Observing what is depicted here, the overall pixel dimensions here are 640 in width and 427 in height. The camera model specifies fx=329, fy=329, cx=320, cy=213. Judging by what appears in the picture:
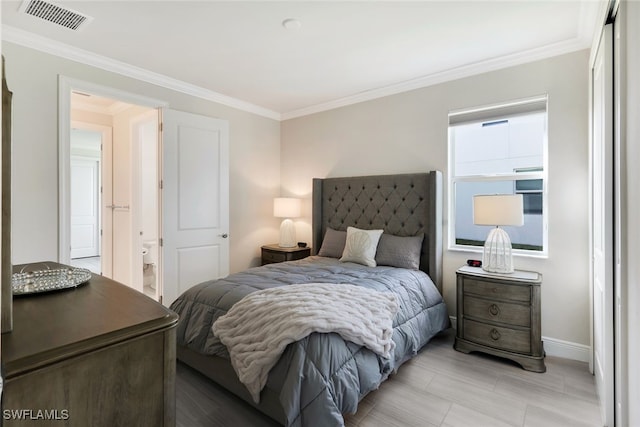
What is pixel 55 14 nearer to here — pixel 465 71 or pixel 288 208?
pixel 288 208

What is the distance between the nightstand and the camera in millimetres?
2521

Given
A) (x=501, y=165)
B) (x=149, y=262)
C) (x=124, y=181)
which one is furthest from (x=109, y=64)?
(x=501, y=165)

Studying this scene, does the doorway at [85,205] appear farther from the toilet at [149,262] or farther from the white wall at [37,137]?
the white wall at [37,137]

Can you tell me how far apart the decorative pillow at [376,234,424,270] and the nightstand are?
0.46m

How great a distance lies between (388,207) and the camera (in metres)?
3.63

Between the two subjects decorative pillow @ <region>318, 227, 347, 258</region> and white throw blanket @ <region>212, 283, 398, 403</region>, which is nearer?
white throw blanket @ <region>212, 283, 398, 403</region>

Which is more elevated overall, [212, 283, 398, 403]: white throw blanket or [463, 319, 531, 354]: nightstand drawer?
[212, 283, 398, 403]: white throw blanket

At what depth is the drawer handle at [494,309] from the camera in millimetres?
2660

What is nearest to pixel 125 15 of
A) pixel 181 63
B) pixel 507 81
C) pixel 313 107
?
pixel 181 63

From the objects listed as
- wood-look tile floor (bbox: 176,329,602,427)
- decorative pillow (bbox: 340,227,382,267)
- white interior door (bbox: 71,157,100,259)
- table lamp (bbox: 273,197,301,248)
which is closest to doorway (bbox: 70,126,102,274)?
white interior door (bbox: 71,157,100,259)

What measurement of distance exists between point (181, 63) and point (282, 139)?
194 cm

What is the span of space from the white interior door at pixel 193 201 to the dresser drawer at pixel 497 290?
2691 mm

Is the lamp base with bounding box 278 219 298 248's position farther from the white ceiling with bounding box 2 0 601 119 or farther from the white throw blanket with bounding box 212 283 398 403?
the white throw blanket with bounding box 212 283 398 403

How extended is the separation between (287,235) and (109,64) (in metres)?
2.59
